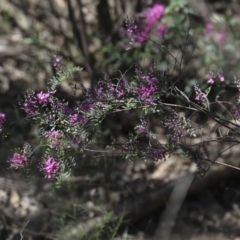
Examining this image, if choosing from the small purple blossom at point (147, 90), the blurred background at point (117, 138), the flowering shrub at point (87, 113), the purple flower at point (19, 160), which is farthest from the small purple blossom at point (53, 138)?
the blurred background at point (117, 138)

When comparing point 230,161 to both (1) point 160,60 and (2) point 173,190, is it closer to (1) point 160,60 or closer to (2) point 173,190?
(2) point 173,190

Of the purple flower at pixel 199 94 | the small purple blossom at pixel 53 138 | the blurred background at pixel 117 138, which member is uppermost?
the purple flower at pixel 199 94

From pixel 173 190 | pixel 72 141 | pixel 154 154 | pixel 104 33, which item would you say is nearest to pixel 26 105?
Answer: pixel 72 141

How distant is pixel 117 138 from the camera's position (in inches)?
180

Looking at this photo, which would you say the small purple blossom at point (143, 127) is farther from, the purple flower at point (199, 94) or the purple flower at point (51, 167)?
the purple flower at point (51, 167)

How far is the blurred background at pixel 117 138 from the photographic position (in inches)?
153

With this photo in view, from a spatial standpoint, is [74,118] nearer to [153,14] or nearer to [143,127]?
[143,127]

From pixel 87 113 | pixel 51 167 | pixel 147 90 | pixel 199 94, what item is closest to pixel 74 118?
pixel 87 113

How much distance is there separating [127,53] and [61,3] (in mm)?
1052

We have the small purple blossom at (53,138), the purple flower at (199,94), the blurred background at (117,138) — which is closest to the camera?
the small purple blossom at (53,138)

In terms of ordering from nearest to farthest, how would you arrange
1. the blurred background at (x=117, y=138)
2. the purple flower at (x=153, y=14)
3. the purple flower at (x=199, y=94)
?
the purple flower at (x=199, y=94)
the blurred background at (x=117, y=138)
the purple flower at (x=153, y=14)

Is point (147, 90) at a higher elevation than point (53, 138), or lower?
higher

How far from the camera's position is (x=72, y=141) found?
258 cm

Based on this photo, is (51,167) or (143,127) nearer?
(51,167)
